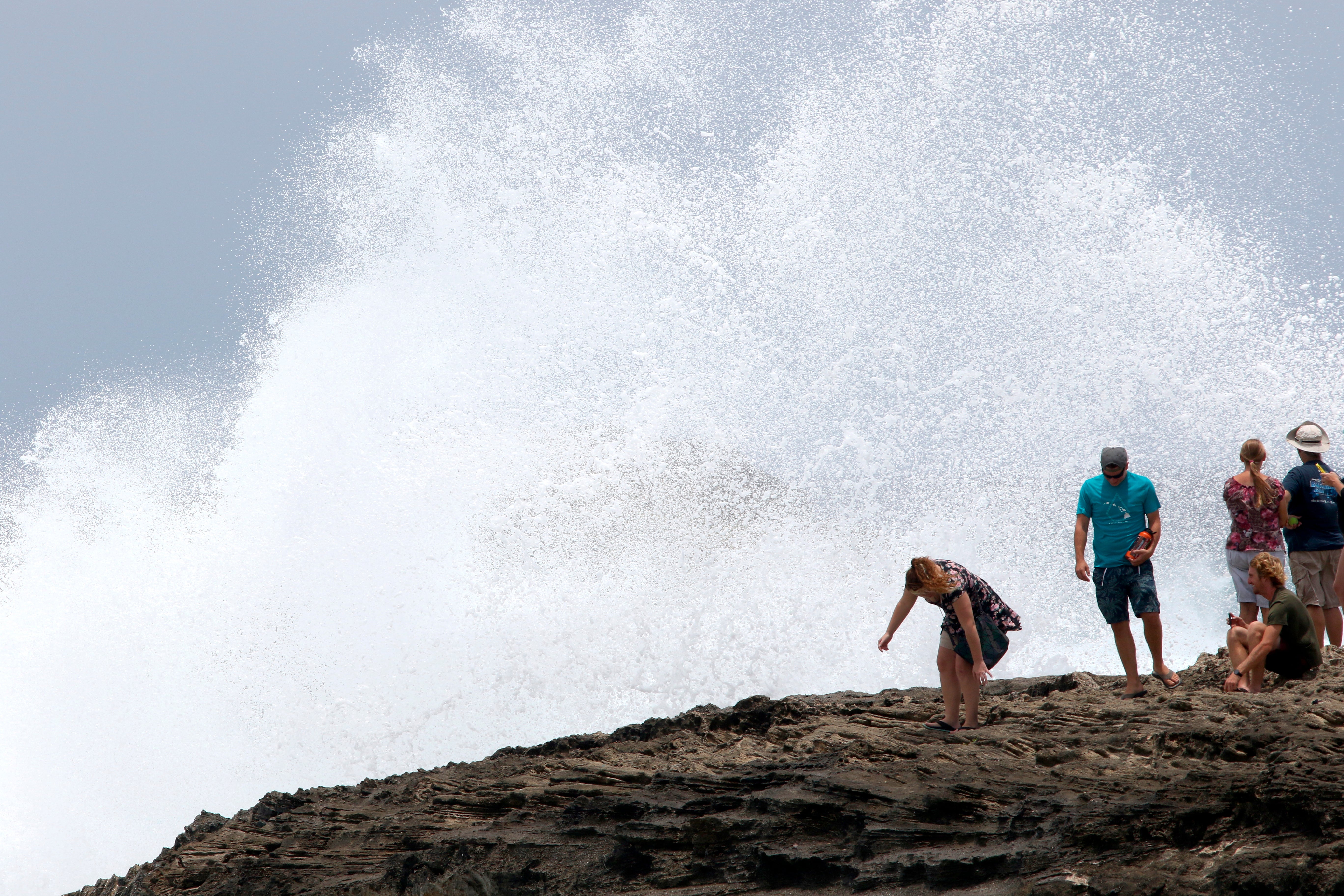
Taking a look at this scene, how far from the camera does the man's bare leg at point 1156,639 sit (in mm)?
7434

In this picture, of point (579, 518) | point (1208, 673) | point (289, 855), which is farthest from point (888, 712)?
point (579, 518)

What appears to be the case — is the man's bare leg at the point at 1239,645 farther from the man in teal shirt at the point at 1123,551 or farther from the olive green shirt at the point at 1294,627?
the man in teal shirt at the point at 1123,551

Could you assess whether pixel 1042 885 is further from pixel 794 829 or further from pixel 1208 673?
pixel 1208 673

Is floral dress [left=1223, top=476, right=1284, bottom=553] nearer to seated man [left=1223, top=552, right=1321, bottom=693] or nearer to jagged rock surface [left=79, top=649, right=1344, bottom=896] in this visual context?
jagged rock surface [left=79, top=649, right=1344, bottom=896]

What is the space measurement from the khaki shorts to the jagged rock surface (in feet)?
2.85

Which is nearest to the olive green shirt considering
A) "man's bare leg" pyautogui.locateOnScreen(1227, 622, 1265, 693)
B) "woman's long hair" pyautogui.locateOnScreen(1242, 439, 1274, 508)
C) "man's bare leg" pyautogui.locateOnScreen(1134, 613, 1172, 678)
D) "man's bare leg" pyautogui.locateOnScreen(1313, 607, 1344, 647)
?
"man's bare leg" pyautogui.locateOnScreen(1227, 622, 1265, 693)

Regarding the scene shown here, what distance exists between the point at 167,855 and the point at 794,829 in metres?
5.07

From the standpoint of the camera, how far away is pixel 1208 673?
25.7ft

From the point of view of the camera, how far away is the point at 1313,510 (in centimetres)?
807

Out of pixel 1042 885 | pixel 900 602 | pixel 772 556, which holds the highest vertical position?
pixel 772 556

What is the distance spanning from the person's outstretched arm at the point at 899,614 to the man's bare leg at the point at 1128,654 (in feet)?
5.14

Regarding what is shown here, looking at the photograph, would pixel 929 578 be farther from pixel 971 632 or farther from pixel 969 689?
pixel 969 689

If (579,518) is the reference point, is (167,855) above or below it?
below

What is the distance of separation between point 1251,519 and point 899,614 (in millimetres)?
3278
